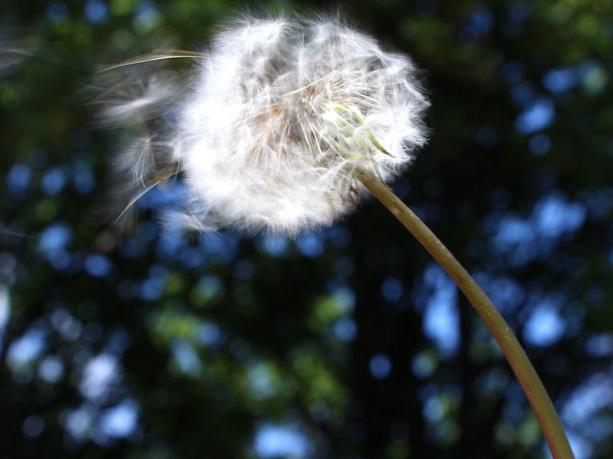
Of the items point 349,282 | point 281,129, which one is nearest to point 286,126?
→ point 281,129

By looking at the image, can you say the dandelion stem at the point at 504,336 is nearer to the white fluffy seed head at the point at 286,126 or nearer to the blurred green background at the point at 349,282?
the white fluffy seed head at the point at 286,126

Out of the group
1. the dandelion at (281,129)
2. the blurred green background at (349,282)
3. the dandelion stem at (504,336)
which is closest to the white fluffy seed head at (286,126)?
the dandelion at (281,129)

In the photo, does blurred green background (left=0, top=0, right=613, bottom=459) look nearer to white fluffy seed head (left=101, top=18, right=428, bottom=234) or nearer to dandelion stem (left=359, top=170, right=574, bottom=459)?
white fluffy seed head (left=101, top=18, right=428, bottom=234)

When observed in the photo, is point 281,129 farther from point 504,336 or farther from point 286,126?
point 504,336

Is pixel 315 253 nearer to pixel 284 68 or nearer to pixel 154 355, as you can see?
pixel 154 355

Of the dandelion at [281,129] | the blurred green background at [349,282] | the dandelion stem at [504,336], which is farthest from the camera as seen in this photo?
the blurred green background at [349,282]

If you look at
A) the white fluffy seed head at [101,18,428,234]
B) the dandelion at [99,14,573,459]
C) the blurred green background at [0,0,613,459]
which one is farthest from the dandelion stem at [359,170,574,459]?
Result: the blurred green background at [0,0,613,459]

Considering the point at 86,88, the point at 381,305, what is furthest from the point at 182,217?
the point at 381,305

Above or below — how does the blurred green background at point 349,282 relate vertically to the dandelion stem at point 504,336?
below

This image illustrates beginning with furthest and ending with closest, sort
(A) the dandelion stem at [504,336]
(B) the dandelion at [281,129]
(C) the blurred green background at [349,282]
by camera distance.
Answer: (C) the blurred green background at [349,282] → (B) the dandelion at [281,129] → (A) the dandelion stem at [504,336]
